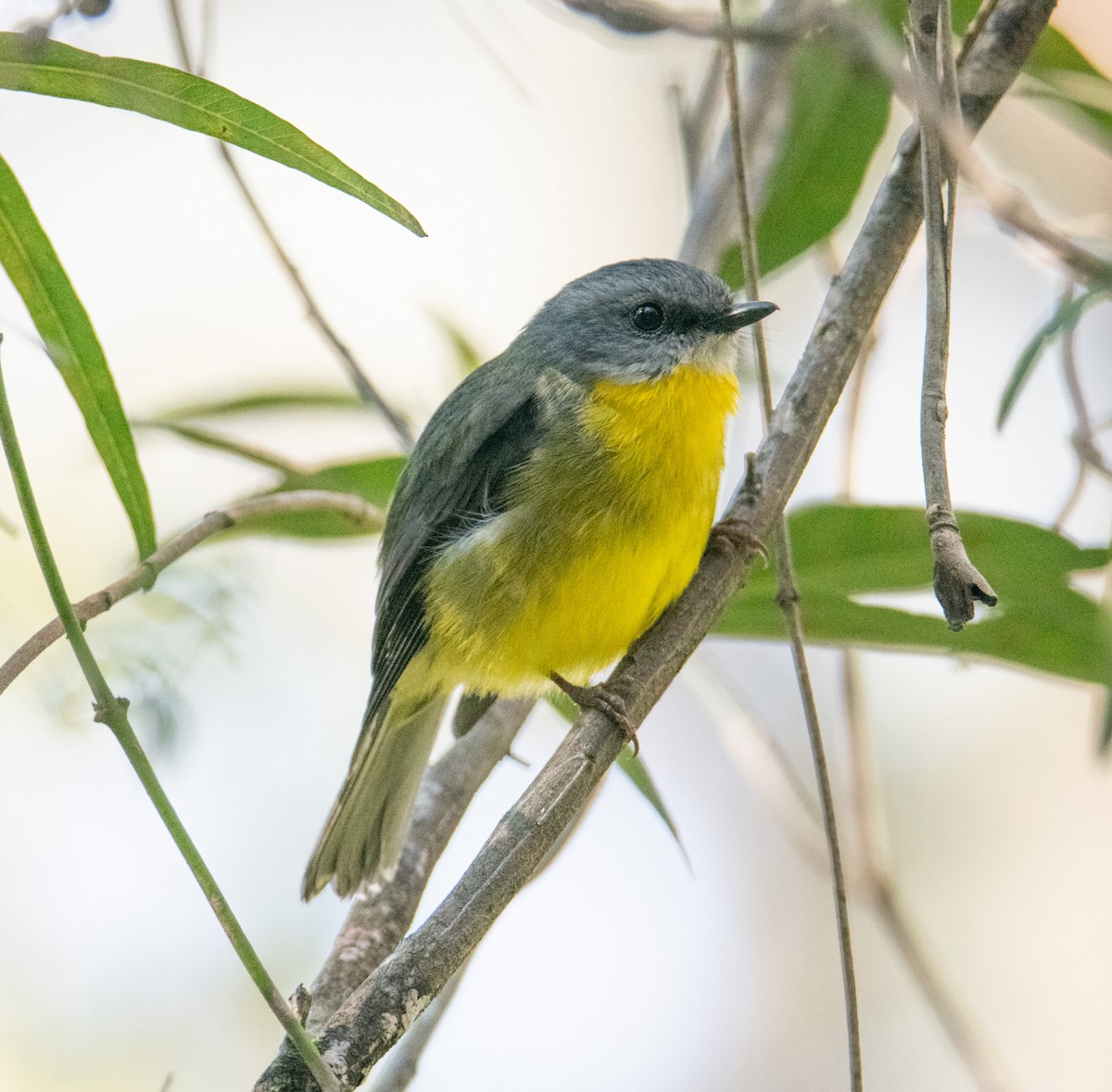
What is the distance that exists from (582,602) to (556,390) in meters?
0.65

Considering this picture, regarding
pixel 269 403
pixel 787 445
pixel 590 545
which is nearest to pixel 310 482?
pixel 269 403

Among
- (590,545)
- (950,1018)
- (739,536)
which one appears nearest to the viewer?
(739,536)

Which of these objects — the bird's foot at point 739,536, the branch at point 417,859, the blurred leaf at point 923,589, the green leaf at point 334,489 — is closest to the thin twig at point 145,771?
the branch at point 417,859

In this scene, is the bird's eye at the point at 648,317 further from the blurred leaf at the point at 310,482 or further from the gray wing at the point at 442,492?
the blurred leaf at the point at 310,482

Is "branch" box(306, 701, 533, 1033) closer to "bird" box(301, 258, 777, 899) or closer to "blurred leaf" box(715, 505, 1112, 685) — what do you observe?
"bird" box(301, 258, 777, 899)

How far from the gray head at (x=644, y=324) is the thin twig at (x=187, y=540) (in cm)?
66

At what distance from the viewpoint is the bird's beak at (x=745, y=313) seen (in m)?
3.04

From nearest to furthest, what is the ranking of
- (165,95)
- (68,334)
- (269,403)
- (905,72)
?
(905,72)
(165,95)
(68,334)
(269,403)

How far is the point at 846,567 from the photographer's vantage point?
117 inches

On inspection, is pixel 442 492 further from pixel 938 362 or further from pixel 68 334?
pixel 938 362

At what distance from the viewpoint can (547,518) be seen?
10.5 ft

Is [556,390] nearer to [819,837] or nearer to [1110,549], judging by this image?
[1110,549]

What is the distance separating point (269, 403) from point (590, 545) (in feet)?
4.03

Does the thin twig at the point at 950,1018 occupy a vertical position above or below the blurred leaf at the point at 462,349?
below
